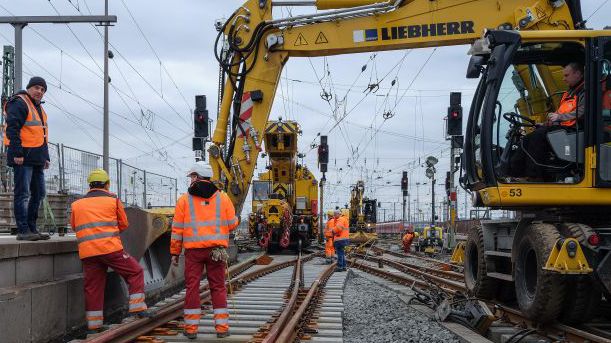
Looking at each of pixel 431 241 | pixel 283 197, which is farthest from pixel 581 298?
pixel 431 241

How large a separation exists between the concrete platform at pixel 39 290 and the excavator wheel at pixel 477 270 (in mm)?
5274

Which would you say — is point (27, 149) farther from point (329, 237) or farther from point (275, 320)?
point (329, 237)

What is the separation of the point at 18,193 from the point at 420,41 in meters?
6.82

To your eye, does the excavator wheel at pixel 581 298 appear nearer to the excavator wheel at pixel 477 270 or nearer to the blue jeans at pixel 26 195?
the excavator wheel at pixel 477 270

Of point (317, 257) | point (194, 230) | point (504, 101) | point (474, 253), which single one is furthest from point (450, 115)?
point (194, 230)

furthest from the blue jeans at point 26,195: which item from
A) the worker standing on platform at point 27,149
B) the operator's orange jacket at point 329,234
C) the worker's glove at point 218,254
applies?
the operator's orange jacket at point 329,234

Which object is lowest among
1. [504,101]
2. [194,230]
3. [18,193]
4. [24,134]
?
[194,230]

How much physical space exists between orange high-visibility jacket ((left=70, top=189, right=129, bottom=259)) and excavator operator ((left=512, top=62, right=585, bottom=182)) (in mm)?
4566

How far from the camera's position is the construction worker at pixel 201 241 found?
629 centimetres

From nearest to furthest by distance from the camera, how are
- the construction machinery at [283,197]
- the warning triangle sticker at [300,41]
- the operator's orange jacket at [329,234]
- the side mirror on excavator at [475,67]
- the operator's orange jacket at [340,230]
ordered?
the side mirror on excavator at [475,67], the warning triangle sticker at [300,41], the operator's orange jacket at [340,230], the operator's orange jacket at [329,234], the construction machinery at [283,197]

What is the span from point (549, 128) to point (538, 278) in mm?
1712

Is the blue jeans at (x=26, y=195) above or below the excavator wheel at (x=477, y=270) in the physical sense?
above

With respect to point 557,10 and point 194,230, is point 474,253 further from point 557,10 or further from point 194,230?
point 194,230

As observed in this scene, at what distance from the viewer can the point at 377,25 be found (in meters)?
10.5
